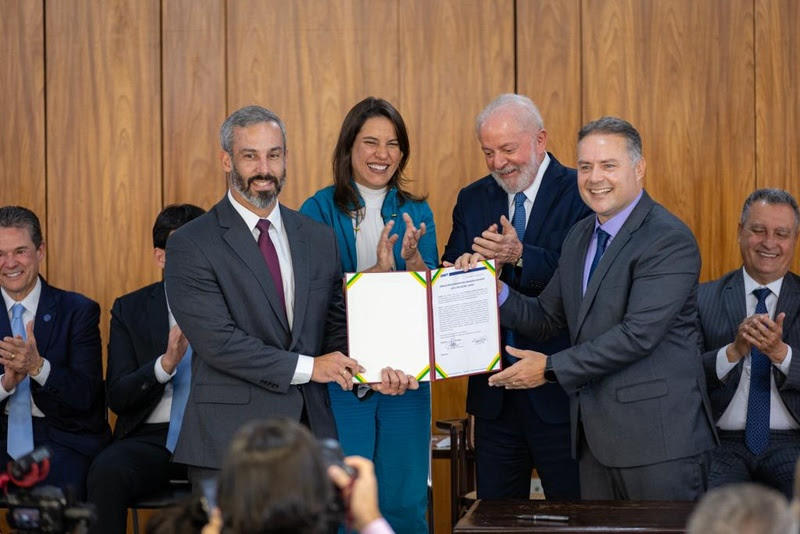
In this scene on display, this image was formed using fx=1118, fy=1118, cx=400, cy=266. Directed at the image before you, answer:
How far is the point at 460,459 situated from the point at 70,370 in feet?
5.91

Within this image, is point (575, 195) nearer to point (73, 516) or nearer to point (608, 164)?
point (608, 164)

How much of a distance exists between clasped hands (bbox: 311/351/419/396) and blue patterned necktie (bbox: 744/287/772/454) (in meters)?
1.45

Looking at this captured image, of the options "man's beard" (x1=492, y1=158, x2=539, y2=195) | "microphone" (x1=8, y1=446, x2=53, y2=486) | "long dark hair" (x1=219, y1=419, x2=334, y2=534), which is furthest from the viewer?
"man's beard" (x1=492, y1=158, x2=539, y2=195)

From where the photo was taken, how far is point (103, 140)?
230 inches

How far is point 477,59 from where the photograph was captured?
18.9 feet

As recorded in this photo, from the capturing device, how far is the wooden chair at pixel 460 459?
5.02 m

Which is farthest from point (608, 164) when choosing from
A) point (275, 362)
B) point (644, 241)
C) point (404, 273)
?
point (275, 362)

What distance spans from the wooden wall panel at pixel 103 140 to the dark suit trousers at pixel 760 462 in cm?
303

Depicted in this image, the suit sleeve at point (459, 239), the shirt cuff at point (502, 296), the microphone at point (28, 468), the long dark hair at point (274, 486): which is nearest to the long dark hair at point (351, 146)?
the suit sleeve at point (459, 239)

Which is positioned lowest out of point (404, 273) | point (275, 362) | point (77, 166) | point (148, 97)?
point (275, 362)

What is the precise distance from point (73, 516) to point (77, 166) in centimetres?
383

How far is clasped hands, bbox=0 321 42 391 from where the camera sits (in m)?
4.50

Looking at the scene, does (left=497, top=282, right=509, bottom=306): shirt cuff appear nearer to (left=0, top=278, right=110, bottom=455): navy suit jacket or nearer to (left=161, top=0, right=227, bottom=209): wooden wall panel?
(left=0, top=278, right=110, bottom=455): navy suit jacket

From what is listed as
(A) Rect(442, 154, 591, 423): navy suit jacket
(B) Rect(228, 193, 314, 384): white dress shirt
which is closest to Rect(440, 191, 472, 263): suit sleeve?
(A) Rect(442, 154, 591, 423): navy suit jacket
